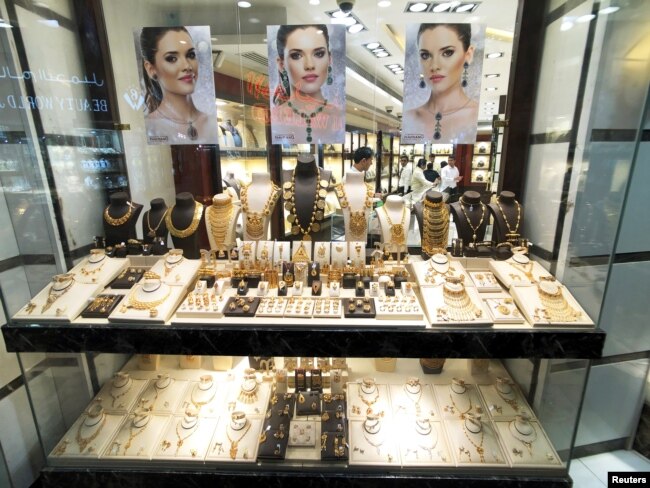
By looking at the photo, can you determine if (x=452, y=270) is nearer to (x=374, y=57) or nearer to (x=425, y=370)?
(x=425, y=370)

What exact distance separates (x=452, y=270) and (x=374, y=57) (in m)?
1.39

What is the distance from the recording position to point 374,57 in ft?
7.48

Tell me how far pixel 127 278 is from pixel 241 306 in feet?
2.45

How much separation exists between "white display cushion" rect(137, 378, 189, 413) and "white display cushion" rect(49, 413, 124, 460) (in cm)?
16

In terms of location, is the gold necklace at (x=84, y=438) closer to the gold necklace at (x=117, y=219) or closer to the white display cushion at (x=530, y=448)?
the gold necklace at (x=117, y=219)

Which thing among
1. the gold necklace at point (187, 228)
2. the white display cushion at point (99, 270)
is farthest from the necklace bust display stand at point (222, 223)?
the white display cushion at point (99, 270)

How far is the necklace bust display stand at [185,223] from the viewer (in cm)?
225

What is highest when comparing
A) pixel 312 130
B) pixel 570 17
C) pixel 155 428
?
pixel 570 17

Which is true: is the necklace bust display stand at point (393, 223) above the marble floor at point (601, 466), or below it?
above

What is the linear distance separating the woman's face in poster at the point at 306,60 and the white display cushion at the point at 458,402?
199cm

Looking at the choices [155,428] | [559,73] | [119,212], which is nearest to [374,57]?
[559,73]

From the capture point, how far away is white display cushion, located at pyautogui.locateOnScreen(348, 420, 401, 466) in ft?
6.32

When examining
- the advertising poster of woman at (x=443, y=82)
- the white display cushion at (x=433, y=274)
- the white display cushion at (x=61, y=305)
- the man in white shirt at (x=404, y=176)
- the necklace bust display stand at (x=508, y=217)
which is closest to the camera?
the white display cushion at (x=61, y=305)

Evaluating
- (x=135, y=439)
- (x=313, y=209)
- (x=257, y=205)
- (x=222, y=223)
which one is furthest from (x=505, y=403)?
(x=135, y=439)
